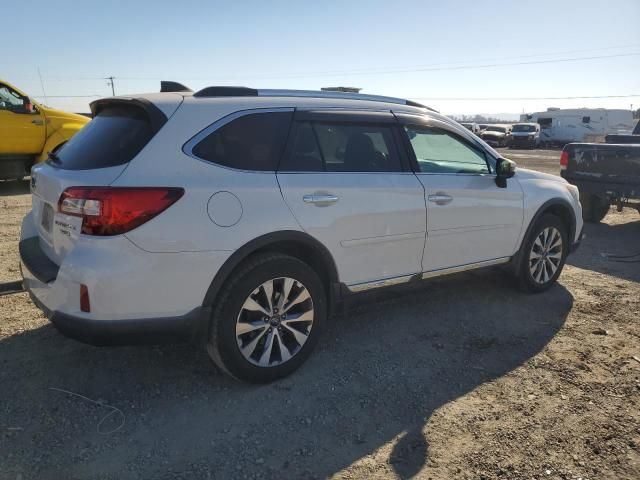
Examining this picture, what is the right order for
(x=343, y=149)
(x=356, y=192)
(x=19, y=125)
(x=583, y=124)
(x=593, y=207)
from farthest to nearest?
(x=583, y=124), (x=19, y=125), (x=593, y=207), (x=343, y=149), (x=356, y=192)

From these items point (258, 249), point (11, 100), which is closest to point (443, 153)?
point (258, 249)

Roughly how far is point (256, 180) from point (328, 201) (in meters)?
0.52

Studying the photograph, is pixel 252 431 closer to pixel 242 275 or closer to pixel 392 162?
pixel 242 275

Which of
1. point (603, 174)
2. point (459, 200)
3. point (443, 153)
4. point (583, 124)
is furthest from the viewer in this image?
point (583, 124)

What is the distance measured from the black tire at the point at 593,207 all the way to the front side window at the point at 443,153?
5310 millimetres

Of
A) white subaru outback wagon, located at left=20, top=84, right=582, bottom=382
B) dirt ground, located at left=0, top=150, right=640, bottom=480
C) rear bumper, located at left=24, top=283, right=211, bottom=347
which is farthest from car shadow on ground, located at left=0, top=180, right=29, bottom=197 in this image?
rear bumper, located at left=24, top=283, right=211, bottom=347

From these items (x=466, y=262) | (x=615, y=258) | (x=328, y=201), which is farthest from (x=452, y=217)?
(x=615, y=258)

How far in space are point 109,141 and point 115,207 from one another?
23.2 inches

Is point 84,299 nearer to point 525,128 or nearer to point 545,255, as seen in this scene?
point 545,255

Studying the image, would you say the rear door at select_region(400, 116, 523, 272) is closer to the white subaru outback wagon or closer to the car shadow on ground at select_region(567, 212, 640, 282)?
the white subaru outback wagon

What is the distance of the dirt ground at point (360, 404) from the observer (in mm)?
2584

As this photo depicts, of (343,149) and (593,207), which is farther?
(593,207)

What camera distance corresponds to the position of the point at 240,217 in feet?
9.75

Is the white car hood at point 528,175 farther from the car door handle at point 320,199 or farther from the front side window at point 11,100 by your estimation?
the front side window at point 11,100
